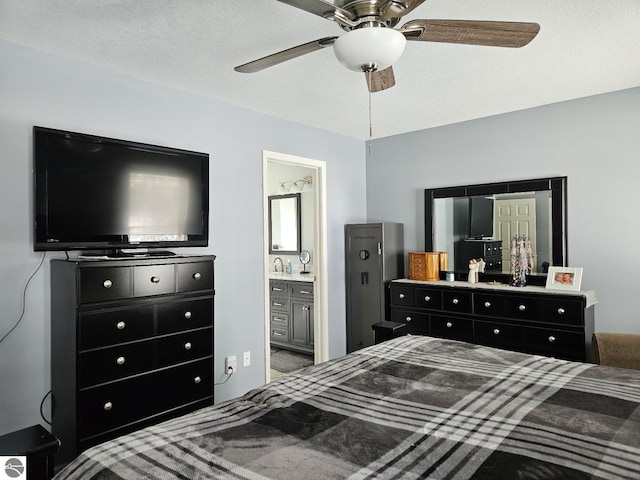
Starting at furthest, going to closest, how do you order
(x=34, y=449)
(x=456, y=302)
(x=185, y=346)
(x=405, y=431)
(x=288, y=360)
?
(x=288, y=360) < (x=456, y=302) < (x=185, y=346) < (x=34, y=449) < (x=405, y=431)

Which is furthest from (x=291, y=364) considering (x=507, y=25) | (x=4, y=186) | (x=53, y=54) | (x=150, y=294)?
(x=507, y=25)

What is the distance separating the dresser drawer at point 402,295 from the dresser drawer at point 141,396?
6.87ft

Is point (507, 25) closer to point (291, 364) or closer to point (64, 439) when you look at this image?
point (64, 439)

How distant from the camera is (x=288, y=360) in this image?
4828mm

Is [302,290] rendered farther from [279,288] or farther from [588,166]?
[588,166]

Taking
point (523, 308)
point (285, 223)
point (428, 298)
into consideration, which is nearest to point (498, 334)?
point (523, 308)

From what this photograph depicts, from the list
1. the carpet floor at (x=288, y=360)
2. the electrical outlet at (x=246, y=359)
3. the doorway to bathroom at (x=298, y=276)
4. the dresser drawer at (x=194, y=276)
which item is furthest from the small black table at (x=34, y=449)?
the carpet floor at (x=288, y=360)

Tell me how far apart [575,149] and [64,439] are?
4206mm

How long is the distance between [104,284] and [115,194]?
65cm

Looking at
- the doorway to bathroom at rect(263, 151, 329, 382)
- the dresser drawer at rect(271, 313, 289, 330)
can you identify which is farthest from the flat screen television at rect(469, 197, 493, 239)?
the dresser drawer at rect(271, 313, 289, 330)

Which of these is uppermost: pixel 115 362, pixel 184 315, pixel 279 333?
pixel 184 315

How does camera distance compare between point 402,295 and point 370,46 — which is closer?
point 370,46

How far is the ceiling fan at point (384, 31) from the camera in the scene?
5.28 ft

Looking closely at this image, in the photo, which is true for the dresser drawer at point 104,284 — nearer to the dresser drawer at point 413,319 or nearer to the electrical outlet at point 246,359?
the electrical outlet at point 246,359
